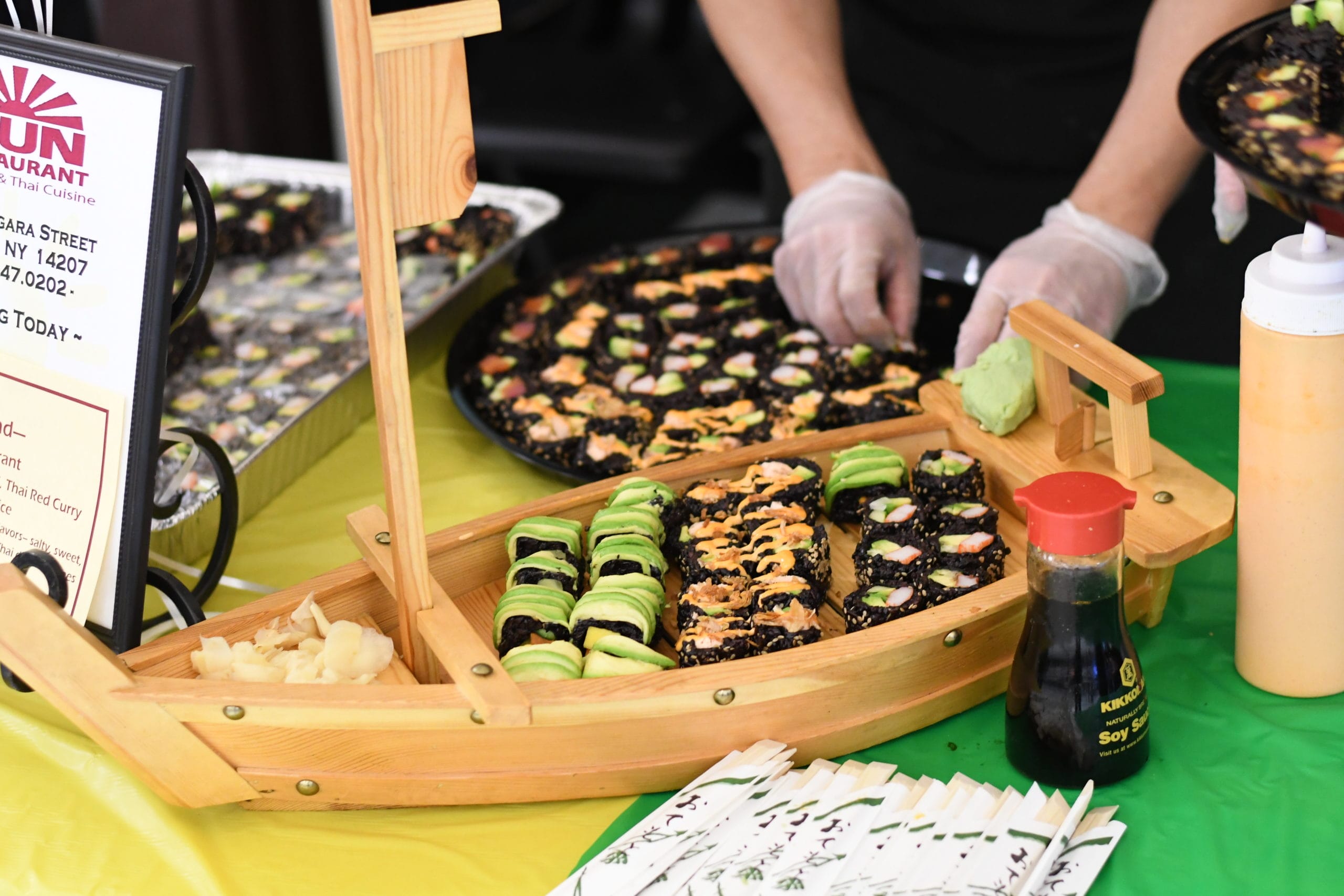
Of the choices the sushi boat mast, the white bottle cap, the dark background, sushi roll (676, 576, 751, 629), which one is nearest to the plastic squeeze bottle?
the white bottle cap

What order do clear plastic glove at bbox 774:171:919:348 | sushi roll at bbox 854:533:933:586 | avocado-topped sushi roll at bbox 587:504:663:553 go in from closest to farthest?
sushi roll at bbox 854:533:933:586
avocado-topped sushi roll at bbox 587:504:663:553
clear plastic glove at bbox 774:171:919:348

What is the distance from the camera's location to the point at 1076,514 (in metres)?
1.32

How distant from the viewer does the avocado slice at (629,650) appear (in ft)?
5.00

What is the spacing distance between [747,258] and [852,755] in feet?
4.73

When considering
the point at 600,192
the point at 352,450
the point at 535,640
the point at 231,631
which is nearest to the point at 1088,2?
the point at 352,450

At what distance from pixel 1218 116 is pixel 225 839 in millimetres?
1420

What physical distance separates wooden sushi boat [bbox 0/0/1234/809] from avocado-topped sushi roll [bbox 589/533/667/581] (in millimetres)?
89

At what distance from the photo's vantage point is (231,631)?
1.59 m

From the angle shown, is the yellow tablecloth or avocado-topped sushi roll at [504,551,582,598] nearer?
the yellow tablecloth

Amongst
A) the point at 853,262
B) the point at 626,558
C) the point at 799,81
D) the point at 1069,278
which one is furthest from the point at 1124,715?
the point at 799,81

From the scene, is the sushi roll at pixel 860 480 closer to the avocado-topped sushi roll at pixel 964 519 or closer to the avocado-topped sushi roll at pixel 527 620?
the avocado-topped sushi roll at pixel 964 519

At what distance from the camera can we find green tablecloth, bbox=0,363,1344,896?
142 cm

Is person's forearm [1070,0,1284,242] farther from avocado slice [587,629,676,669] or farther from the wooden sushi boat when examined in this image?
avocado slice [587,629,676,669]

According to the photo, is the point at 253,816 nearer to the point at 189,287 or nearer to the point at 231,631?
the point at 231,631
